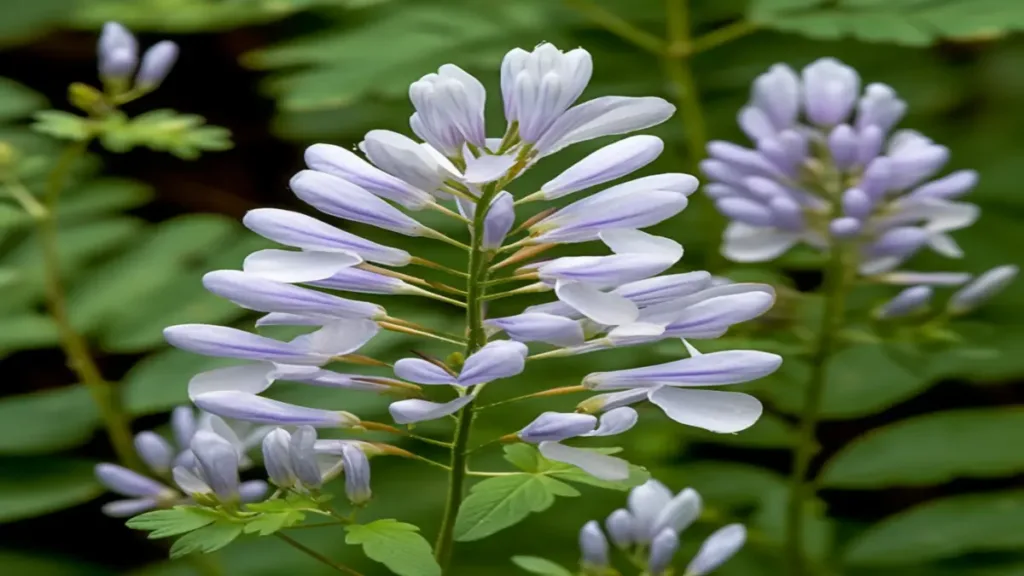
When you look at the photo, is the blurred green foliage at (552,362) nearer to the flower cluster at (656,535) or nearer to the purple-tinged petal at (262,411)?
the flower cluster at (656,535)

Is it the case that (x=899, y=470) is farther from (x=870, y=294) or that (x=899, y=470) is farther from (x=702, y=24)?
(x=702, y=24)

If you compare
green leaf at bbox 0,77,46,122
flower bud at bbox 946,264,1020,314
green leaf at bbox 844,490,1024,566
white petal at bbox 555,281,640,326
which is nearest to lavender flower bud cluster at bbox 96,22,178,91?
green leaf at bbox 0,77,46,122

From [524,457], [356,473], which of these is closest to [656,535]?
[524,457]

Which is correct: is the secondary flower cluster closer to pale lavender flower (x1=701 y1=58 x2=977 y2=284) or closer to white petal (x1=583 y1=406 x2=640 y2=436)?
white petal (x1=583 y1=406 x2=640 y2=436)

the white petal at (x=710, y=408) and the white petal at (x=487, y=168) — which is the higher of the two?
the white petal at (x=487, y=168)

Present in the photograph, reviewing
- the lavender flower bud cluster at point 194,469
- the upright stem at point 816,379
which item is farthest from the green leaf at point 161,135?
the upright stem at point 816,379

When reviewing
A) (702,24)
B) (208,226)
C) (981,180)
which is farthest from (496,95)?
(981,180)

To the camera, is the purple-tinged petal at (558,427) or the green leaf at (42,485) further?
the green leaf at (42,485)
